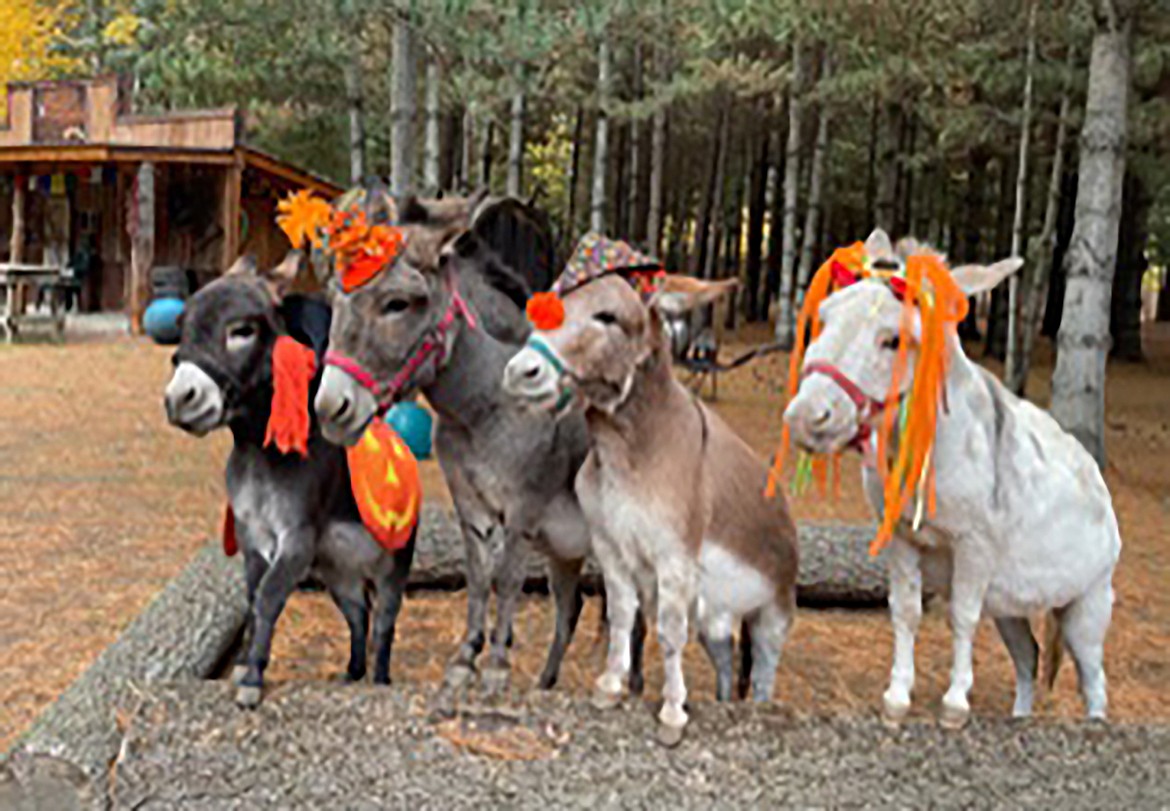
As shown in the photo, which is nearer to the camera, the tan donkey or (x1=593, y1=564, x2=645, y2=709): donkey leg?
the tan donkey

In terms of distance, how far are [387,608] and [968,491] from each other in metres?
1.85

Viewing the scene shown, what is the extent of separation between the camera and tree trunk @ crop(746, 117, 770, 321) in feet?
94.8

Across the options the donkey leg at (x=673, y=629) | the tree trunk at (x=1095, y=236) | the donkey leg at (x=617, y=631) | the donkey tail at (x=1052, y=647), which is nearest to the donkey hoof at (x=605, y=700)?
the donkey leg at (x=617, y=631)

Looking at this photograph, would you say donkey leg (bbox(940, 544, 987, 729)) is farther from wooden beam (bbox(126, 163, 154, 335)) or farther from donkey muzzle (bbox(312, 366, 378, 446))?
wooden beam (bbox(126, 163, 154, 335))

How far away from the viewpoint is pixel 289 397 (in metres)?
2.99

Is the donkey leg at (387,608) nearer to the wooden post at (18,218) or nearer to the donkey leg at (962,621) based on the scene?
the donkey leg at (962,621)

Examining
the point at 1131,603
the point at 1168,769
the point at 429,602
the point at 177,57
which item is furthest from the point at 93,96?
the point at 1168,769

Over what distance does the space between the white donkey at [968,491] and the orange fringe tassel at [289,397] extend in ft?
4.45

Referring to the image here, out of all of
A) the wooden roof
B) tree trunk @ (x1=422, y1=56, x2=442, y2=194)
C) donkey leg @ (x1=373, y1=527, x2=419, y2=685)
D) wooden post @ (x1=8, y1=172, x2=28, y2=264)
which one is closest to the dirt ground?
donkey leg @ (x1=373, y1=527, x2=419, y2=685)

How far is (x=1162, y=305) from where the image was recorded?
43.3m

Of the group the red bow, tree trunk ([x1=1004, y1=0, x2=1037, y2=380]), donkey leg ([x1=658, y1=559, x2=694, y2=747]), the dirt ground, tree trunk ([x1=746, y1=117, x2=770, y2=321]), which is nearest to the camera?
the red bow

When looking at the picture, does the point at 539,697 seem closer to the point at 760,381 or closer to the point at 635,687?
the point at 635,687

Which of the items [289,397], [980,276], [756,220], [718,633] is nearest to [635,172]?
[756,220]

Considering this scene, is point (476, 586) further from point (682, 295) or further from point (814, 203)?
point (814, 203)
